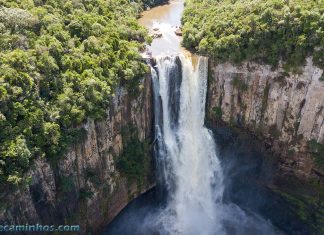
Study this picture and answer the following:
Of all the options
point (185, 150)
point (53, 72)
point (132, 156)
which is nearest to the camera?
point (53, 72)

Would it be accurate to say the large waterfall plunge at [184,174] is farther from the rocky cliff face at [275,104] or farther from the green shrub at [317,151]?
the green shrub at [317,151]

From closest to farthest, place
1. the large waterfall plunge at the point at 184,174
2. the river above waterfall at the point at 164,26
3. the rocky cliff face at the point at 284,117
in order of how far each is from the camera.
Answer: the rocky cliff face at the point at 284,117 < the large waterfall plunge at the point at 184,174 < the river above waterfall at the point at 164,26

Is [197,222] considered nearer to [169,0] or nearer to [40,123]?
[40,123]

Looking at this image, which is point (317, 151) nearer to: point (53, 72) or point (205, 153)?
point (205, 153)

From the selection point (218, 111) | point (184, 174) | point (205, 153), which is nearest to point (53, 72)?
point (218, 111)

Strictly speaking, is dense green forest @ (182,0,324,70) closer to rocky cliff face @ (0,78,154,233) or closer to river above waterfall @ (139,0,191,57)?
river above waterfall @ (139,0,191,57)

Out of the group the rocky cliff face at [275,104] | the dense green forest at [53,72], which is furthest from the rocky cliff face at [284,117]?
the dense green forest at [53,72]

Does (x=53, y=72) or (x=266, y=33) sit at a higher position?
(x=266, y=33)
